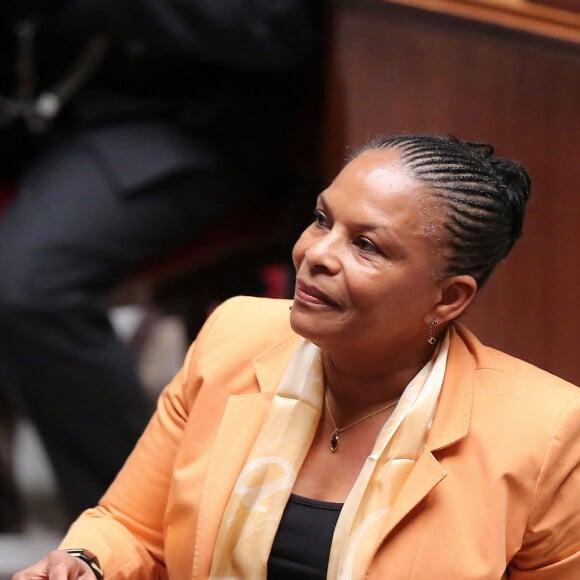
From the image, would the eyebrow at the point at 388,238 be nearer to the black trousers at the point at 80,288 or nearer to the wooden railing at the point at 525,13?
the wooden railing at the point at 525,13

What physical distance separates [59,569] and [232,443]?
237 mm

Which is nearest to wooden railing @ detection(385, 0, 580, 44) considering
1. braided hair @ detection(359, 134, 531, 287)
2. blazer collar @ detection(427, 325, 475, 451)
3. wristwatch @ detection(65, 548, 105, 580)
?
braided hair @ detection(359, 134, 531, 287)

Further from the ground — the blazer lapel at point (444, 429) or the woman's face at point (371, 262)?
the woman's face at point (371, 262)

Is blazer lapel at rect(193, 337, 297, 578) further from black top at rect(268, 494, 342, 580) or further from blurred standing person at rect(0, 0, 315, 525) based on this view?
blurred standing person at rect(0, 0, 315, 525)

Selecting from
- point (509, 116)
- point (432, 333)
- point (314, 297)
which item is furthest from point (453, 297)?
point (509, 116)

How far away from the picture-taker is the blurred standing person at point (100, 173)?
236 cm

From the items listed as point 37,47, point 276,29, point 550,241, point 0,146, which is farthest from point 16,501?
point 550,241

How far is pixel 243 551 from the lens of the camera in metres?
1.38

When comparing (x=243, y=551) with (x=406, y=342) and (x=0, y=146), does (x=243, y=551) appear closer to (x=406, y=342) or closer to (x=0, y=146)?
(x=406, y=342)

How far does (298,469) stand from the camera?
141 cm

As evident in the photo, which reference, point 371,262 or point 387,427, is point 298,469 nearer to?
point 387,427

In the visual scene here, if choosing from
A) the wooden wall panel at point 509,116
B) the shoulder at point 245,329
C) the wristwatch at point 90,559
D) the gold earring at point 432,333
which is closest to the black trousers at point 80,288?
the wooden wall panel at point 509,116

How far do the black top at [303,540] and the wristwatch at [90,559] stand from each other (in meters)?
0.19

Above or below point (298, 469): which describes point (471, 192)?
above
